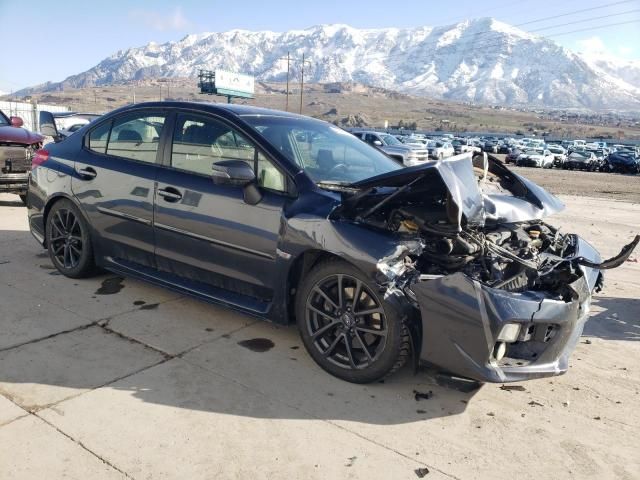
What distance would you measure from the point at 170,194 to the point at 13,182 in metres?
5.99

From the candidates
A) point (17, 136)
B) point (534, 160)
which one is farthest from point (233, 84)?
point (17, 136)

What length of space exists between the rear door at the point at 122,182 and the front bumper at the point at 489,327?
238cm

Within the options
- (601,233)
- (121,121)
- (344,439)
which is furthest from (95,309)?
(601,233)

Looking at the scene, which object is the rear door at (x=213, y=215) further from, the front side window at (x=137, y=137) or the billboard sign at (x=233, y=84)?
the billboard sign at (x=233, y=84)

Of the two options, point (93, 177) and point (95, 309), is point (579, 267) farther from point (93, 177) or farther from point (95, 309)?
point (93, 177)

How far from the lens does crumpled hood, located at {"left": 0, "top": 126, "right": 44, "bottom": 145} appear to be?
8.85 metres

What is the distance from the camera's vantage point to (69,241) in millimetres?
5027

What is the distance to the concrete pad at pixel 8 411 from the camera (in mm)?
2840

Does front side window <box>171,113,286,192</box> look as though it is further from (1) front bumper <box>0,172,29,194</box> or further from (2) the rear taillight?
(1) front bumper <box>0,172,29,194</box>

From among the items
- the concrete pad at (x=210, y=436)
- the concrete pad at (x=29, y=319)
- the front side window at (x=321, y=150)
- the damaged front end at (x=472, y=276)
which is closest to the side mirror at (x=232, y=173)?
the front side window at (x=321, y=150)

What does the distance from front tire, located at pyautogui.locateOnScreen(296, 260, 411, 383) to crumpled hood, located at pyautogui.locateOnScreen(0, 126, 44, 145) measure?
7467 millimetres

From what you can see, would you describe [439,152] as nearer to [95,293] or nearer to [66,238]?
[66,238]

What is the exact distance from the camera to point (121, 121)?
187 inches

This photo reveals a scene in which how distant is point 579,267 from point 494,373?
0.92 m
